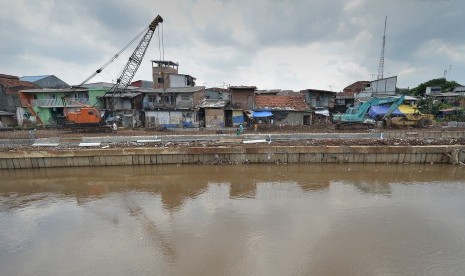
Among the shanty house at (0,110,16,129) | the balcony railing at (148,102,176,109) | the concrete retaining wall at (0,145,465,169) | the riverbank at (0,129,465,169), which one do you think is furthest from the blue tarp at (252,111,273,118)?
the shanty house at (0,110,16,129)

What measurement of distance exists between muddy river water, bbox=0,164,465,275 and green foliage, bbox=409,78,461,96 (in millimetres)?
39263

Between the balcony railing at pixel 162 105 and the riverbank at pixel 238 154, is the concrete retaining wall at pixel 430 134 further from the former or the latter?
the balcony railing at pixel 162 105

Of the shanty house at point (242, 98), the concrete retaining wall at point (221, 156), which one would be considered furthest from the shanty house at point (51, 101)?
the shanty house at point (242, 98)

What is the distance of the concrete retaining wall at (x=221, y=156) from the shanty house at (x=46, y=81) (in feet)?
86.0

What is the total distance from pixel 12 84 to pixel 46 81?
5136 millimetres

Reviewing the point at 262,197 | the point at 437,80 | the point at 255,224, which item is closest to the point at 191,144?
the point at 262,197

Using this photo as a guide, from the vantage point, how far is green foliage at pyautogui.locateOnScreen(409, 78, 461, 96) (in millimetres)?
46375

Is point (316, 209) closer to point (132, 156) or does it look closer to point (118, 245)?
point (118, 245)

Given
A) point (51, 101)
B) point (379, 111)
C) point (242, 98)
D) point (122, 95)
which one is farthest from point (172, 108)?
point (379, 111)

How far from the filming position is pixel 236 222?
9930 mm

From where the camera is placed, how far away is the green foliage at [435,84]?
46.4 m

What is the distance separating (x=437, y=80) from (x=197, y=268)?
61.3 m

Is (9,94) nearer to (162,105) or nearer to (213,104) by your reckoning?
(162,105)

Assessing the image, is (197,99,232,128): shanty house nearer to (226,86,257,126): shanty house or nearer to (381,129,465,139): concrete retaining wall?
(226,86,257,126): shanty house
